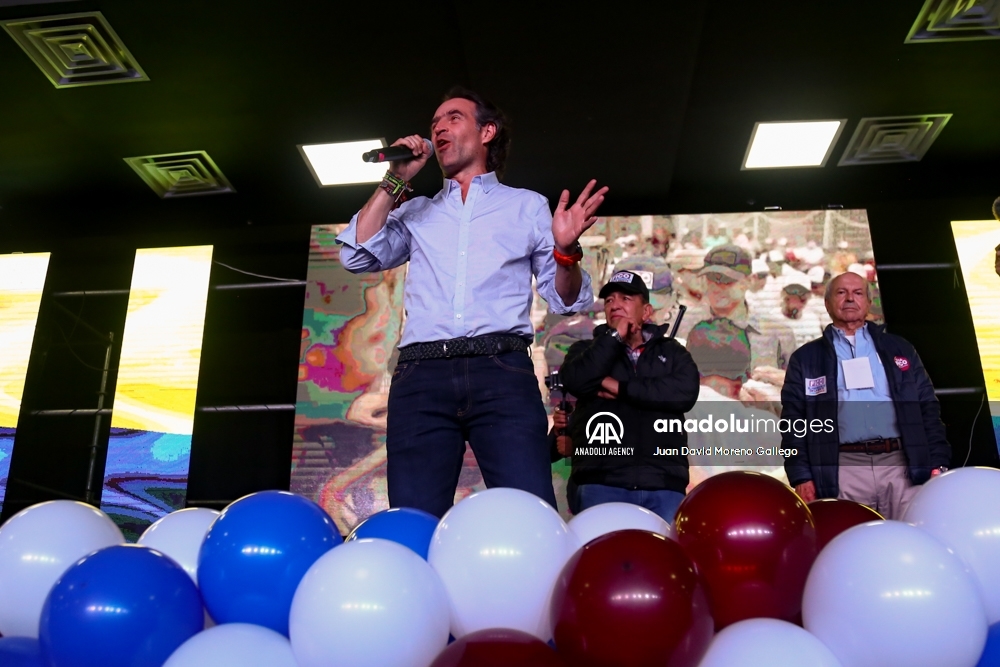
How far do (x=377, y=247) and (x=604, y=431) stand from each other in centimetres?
121

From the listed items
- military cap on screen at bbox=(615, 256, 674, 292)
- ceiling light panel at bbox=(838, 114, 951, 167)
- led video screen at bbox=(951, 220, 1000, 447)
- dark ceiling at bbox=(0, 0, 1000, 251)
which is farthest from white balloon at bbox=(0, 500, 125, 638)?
led video screen at bbox=(951, 220, 1000, 447)

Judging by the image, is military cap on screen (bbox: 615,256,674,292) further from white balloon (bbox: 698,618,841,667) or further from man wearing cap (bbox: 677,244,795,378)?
white balloon (bbox: 698,618,841,667)

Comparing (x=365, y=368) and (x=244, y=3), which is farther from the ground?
(x=244, y=3)

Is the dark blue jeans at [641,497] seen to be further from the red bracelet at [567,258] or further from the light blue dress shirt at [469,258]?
the red bracelet at [567,258]

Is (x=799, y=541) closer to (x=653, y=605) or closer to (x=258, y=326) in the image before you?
(x=653, y=605)

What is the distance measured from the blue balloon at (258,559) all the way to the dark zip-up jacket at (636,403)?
1471 millimetres

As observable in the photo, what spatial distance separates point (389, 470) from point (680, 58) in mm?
2327

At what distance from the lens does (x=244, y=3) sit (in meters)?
2.91

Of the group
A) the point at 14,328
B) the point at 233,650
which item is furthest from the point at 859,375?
the point at 14,328

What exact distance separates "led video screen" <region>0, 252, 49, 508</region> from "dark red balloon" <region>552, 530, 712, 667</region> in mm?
4338

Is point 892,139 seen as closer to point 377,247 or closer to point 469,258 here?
point 469,258

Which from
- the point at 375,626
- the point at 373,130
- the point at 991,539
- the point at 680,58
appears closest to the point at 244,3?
the point at 373,130

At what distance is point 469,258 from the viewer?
5.08 feet

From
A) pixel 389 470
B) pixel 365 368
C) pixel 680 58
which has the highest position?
pixel 680 58
